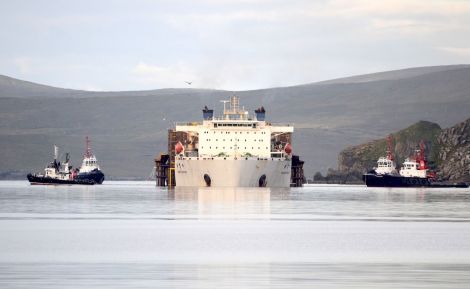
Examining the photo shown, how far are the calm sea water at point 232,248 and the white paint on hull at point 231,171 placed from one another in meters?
58.5

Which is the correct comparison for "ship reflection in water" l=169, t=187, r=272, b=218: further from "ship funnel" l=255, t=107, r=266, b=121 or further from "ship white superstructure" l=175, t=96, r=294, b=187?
"ship funnel" l=255, t=107, r=266, b=121

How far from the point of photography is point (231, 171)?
151125mm

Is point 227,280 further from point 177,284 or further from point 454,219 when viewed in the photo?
point 454,219

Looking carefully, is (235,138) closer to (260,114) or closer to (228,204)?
(260,114)

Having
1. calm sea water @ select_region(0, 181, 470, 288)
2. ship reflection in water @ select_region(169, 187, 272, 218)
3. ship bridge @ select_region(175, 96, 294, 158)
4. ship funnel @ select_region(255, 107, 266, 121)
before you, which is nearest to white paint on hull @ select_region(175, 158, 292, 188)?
ship bridge @ select_region(175, 96, 294, 158)

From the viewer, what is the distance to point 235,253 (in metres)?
54.0

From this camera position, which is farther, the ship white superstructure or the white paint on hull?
the ship white superstructure

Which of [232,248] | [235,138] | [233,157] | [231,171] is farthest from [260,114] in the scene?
[232,248]

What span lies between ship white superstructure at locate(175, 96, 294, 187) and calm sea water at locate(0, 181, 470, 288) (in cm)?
5887

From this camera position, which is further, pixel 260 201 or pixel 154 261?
pixel 260 201

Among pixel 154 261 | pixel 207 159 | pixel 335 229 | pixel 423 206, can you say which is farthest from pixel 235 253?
pixel 207 159

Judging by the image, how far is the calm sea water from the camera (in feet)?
143

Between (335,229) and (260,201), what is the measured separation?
38.8 metres

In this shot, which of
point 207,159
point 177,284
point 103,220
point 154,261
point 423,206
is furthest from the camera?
point 207,159
